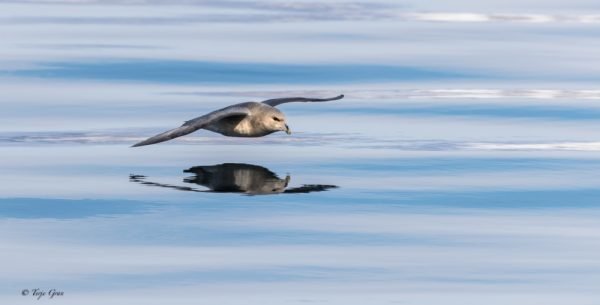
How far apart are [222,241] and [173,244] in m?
0.35

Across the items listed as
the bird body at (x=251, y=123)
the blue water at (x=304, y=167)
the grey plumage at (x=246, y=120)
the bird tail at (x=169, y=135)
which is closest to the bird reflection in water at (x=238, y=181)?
the blue water at (x=304, y=167)

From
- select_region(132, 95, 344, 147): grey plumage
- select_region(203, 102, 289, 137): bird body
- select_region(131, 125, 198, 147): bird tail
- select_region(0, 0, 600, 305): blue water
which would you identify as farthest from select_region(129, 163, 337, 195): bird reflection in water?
select_region(203, 102, 289, 137): bird body

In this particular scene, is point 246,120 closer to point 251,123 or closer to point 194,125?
point 251,123

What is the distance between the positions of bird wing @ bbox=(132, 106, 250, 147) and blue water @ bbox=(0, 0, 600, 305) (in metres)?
0.27

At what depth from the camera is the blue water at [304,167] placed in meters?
11.3

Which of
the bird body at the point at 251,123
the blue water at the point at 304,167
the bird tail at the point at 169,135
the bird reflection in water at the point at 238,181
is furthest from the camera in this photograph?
the bird body at the point at 251,123

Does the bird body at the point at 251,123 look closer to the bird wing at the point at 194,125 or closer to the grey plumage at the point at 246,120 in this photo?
the grey plumage at the point at 246,120

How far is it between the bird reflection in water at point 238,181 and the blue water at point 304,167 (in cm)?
6

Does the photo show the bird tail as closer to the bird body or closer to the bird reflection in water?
the bird reflection in water

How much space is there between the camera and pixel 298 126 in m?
18.4

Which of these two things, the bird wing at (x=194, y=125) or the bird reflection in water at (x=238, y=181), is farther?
the bird wing at (x=194, y=125)

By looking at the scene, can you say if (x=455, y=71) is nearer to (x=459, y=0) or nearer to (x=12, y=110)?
(x=12, y=110)

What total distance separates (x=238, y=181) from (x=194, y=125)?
1.31 m

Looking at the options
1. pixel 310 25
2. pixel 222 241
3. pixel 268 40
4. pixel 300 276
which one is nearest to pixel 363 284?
pixel 300 276
